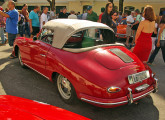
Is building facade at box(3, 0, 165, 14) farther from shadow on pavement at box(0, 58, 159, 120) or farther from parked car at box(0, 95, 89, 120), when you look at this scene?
parked car at box(0, 95, 89, 120)

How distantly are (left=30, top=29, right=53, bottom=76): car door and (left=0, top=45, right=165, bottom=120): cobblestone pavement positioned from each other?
0.43 m

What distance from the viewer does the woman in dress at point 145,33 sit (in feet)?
14.0

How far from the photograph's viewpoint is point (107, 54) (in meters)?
3.16

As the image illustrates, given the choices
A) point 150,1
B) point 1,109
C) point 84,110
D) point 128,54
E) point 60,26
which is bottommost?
point 84,110

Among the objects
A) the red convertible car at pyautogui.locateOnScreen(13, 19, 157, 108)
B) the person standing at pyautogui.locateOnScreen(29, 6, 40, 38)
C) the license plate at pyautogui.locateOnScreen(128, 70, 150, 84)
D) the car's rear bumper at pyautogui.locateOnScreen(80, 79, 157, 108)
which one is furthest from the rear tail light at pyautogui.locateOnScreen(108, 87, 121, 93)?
the person standing at pyautogui.locateOnScreen(29, 6, 40, 38)

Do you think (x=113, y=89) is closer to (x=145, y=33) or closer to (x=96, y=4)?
(x=145, y=33)

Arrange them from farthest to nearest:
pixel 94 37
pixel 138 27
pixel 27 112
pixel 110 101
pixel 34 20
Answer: pixel 34 20 < pixel 138 27 < pixel 94 37 < pixel 110 101 < pixel 27 112

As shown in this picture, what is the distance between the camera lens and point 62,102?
3.44m

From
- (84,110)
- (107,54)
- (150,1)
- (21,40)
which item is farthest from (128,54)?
(150,1)

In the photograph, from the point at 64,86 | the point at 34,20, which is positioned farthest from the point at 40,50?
the point at 34,20

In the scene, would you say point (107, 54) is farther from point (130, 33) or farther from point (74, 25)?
point (130, 33)

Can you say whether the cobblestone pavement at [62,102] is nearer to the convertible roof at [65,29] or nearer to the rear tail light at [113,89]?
the rear tail light at [113,89]

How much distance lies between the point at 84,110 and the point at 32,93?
1298 mm

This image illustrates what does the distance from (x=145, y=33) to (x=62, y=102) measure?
2.67m
